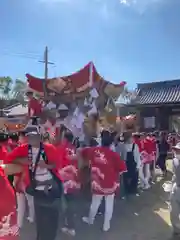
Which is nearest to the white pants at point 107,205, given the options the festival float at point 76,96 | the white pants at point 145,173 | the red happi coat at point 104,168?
the red happi coat at point 104,168

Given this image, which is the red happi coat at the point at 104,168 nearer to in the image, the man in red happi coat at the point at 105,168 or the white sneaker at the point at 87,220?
the man in red happi coat at the point at 105,168

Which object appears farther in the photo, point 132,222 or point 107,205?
point 132,222

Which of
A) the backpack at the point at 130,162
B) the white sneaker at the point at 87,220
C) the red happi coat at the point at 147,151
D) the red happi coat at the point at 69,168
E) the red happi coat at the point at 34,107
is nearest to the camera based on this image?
the red happi coat at the point at 69,168

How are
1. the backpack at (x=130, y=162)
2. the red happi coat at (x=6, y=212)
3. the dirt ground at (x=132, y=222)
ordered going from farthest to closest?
the backpack at (x=130, y=162) < the dirt ground at (x=132, y=222) < the red happi coat at (x=6, y=212)

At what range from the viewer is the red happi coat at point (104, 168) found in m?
4.99

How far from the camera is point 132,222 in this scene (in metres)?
5.70

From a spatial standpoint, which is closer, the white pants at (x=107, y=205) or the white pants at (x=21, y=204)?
the white pants at (x=21, y=204)

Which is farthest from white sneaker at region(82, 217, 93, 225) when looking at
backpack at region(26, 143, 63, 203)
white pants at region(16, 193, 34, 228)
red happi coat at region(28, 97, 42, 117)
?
red happi coat at region(28, 97, 42, 117)

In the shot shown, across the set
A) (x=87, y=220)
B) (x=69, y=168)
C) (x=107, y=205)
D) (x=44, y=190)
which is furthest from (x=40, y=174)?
(x=87, y=220)

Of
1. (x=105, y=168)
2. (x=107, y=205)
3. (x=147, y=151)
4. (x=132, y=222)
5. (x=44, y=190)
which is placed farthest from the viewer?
(x=147, y=151)

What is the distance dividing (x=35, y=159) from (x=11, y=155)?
11.9 inches

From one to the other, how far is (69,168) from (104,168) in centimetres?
59

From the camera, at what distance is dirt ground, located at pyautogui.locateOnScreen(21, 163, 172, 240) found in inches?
194

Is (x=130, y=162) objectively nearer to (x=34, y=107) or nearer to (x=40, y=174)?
(x=34, y=107)
